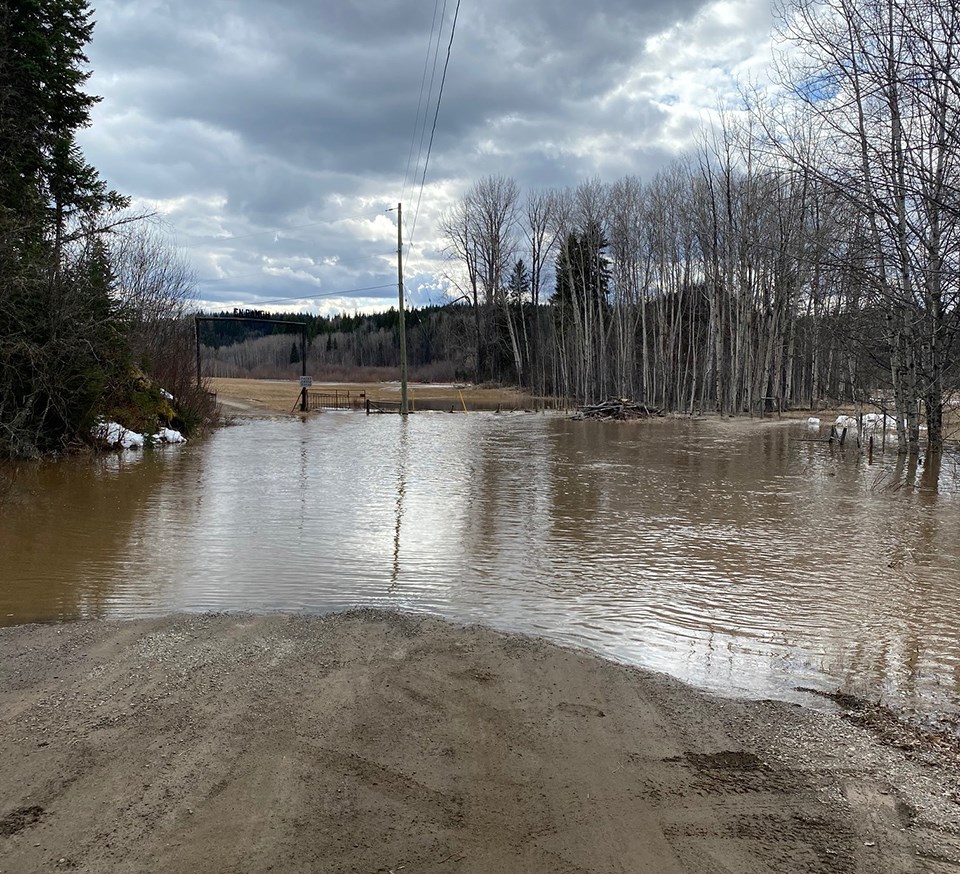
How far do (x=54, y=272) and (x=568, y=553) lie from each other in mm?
12444

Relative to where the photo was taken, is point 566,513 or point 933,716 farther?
point 566,513

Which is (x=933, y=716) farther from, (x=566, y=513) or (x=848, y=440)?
(x=848, y=440)

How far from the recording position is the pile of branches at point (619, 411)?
34156 millimetres

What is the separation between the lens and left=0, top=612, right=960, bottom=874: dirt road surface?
2.62 meters

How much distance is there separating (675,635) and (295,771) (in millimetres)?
3398

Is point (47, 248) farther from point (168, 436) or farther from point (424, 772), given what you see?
point (424, 772)

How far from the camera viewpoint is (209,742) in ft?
11.0

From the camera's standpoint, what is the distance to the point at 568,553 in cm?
837

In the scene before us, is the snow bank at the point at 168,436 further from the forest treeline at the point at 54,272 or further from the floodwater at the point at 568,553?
the floodwater at the point at 568,553

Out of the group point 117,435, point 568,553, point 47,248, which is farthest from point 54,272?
point 568,553

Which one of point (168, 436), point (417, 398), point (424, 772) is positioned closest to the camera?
point (424, 772)

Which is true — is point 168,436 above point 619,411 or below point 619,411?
below

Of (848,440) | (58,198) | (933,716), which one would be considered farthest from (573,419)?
(933,716)

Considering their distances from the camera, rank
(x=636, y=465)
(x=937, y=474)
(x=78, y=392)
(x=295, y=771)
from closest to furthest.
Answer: (x=295, y=771)
(x=937, y=474)
(x=78, y=392)
(x=636, y=465)
